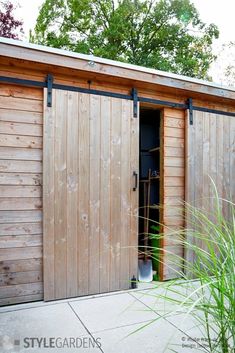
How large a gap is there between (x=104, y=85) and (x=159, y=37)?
25.9ft

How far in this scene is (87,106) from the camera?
8.33ft

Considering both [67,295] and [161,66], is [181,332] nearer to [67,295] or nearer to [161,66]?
[67,295]

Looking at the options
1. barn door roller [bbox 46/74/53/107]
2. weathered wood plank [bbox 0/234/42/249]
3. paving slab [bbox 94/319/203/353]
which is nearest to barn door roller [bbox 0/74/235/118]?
barn door roller [bbox 46/74/53/107]

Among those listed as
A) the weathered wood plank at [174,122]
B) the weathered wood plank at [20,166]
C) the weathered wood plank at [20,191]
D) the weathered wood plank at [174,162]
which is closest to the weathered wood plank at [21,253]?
the weathered wood plank at [20,191]

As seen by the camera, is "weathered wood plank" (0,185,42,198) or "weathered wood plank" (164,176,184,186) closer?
"weathered wood plank" (0,185,42,198)

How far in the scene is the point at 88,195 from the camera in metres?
2.54

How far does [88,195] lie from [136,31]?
8.40 m

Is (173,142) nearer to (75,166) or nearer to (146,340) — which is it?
(75,166)

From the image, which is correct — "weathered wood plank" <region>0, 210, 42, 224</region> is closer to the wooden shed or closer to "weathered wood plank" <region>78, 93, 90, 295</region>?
the wooden shed

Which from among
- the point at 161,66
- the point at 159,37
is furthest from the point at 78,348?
the point at 159,37

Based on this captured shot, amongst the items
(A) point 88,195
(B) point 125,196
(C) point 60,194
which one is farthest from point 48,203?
(B) point 125,196

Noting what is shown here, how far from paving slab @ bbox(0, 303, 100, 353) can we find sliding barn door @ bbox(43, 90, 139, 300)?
234 mm

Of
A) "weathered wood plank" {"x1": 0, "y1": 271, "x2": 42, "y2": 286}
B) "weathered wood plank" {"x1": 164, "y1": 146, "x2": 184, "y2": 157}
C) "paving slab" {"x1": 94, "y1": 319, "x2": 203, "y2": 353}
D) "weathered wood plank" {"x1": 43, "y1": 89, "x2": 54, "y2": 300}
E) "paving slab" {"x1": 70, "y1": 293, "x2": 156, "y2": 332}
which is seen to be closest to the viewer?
"paving slab" {"x1": 94, "y1": 319, "x2": 203, "y2": 353}

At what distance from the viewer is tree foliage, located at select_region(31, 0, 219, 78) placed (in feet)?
28.3
